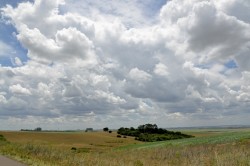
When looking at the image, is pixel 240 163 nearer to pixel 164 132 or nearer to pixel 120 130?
pixel 164 132

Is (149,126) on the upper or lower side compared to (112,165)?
upper

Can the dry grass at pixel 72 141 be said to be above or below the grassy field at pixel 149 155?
above

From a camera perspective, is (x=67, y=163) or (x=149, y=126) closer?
(x=67, y=163)

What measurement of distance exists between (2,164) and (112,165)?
6289mm

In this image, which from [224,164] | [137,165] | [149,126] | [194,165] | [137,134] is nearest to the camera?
[224,164]

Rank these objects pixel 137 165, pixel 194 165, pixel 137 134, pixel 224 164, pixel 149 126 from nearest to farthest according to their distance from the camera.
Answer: pixel 224 164, pixel 194 165, pixel 137 165, pixel 137 134, pixel 149 126

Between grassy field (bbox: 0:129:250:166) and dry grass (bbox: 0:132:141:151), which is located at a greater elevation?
dry grass (bbox: 0:132:141:151)

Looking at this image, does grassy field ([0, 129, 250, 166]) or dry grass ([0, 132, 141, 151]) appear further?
dry grass ([0, 132, 141, 151])

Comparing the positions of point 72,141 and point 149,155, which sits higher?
point 72,141

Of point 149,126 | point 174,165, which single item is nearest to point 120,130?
point 149,126

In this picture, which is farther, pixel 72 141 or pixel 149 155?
pixel 72 141

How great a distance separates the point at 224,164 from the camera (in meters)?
18.5

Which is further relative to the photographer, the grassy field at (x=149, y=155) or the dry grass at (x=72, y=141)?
the dry grass at (x=72, y=141)

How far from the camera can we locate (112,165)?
21141 mm
